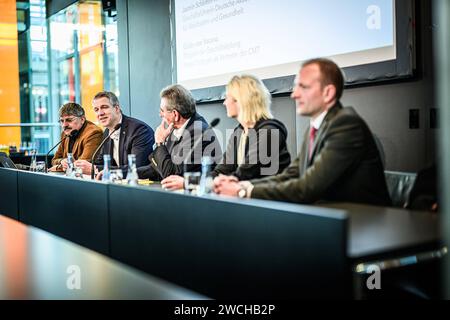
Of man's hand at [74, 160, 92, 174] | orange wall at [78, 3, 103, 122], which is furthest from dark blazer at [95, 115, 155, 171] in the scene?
orange wall at [78, 3, 103, 122]

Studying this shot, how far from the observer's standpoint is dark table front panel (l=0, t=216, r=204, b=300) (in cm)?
74

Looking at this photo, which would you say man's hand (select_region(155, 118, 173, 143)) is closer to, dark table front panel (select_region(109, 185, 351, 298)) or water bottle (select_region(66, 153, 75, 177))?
water bottle (select_region(66, 153, 75, 177))

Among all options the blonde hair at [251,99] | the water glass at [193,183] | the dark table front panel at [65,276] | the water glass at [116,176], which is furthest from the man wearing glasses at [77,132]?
the dark table front panel at [65,276]

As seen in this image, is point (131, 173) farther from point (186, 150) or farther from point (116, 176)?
point (186, 150)

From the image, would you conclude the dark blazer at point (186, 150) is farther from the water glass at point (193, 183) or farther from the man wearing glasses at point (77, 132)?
the man wearing glasses at point (77, 132)

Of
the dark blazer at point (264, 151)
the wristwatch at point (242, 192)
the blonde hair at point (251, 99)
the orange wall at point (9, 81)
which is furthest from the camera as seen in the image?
the orange wall at point (9, 81)

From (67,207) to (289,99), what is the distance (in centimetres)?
173

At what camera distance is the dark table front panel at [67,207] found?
8.70ft

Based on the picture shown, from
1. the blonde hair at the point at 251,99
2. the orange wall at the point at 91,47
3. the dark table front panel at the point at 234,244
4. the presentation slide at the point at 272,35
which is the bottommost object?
the dark table front panel at the point at 234,244

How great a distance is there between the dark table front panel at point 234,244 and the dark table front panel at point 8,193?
1633 millimetres

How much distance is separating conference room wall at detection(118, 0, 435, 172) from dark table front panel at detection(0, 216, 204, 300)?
2.39m

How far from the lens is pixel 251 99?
2.95 meters
